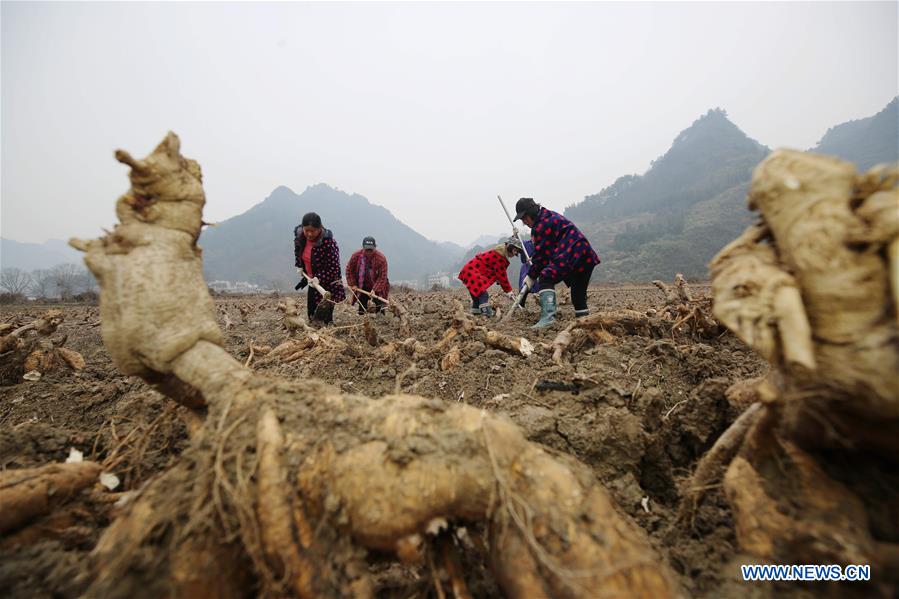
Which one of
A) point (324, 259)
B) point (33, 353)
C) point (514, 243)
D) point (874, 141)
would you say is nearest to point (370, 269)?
point (324, 259)

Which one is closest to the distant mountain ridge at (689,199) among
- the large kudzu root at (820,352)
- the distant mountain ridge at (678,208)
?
the distant mountain ridge at (678,208)

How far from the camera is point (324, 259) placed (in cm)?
657

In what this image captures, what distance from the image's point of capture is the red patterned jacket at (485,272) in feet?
23.9

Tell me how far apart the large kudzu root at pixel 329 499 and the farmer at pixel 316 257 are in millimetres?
4847

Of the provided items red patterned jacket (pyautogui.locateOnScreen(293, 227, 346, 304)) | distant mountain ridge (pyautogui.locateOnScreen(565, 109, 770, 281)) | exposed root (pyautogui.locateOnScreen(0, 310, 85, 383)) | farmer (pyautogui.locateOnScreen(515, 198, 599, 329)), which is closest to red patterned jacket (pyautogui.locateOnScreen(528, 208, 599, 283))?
farmer (pyautogui.locateOnScreen(515, 198, 599, 329))

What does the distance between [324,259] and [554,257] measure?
4.10 m

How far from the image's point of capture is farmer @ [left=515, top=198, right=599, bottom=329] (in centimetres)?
540

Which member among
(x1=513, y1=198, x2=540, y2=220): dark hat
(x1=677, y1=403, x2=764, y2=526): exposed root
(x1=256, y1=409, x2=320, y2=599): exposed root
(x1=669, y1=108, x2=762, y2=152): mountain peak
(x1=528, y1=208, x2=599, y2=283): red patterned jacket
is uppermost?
(x1=669, y1=108, x2=762, y2=152): mountain peak

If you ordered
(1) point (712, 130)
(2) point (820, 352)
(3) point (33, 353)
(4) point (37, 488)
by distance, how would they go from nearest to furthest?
(2) point (820, 352) < (4) point (37, 488) < (3) point (33, 353) < (1) point (712, 130)

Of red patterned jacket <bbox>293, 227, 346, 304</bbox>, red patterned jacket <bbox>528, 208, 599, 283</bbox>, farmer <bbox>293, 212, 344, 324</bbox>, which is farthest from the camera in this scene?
red patterned jacket <bbox>293, 227, 346, 304</bbox>

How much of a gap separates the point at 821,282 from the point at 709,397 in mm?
1244

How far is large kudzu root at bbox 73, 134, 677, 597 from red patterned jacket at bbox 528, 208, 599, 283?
173 inches

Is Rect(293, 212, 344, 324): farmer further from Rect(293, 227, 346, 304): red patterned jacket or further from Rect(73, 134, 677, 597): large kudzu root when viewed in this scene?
Rect(73, 134, 677, 597): large kudzu root

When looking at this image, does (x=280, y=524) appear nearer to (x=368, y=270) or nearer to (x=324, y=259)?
(x=324, y=259)
